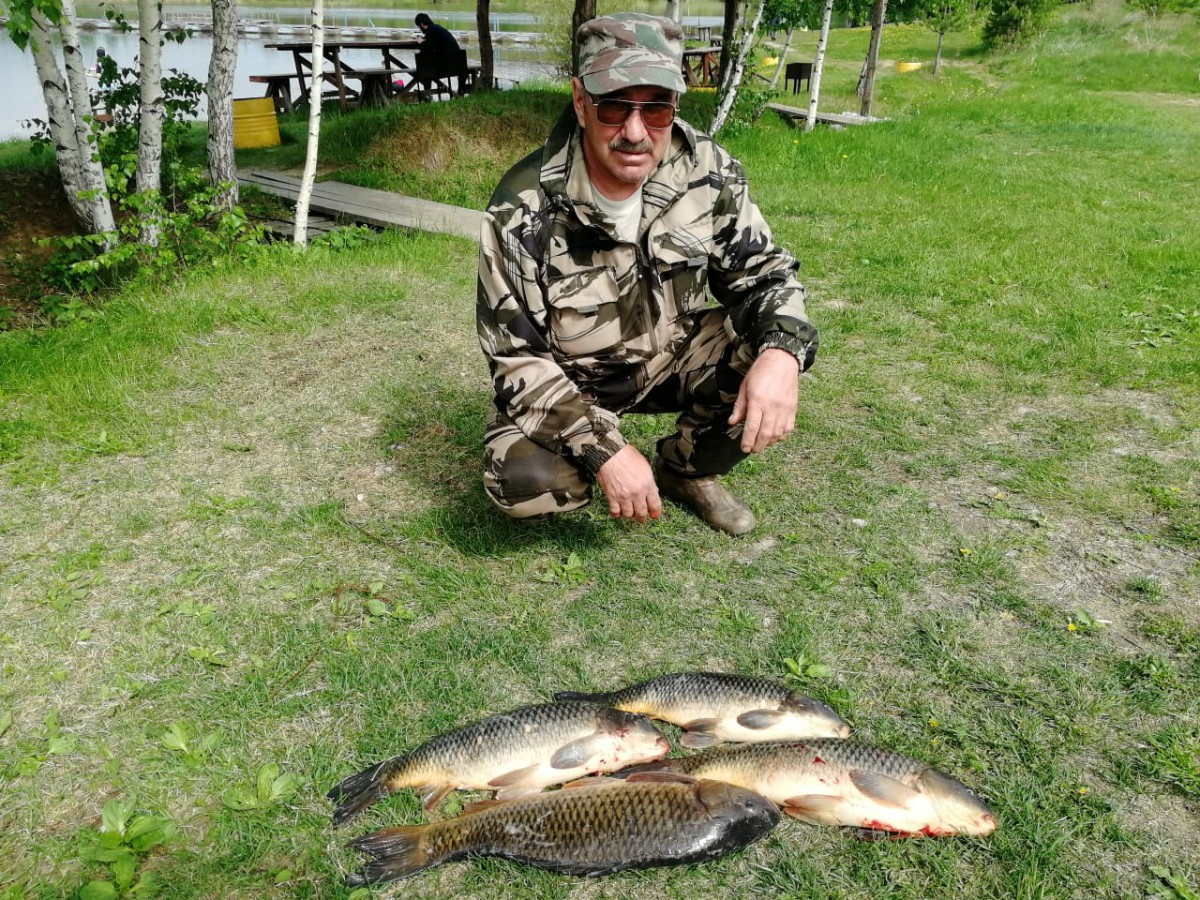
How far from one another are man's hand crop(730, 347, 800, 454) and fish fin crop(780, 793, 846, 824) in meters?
1.19

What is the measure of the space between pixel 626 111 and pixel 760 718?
2.02m

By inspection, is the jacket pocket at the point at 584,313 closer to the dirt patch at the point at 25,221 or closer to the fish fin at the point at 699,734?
the fish fin at the point at 699,734

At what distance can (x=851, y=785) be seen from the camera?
227 cm

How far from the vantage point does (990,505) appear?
3832 millimetres

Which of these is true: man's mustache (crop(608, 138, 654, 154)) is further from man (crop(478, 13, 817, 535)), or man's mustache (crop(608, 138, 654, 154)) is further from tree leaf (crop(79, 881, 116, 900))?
tree leaf (crop(79, 881, 116, 900))

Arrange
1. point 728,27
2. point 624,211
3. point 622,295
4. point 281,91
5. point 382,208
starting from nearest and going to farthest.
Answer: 1. point 624,211
2. point 622,295
3. point 382,208
4. point 728,27
5. point 281,91

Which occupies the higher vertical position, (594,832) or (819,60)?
(819,60)

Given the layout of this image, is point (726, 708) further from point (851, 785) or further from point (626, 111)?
point (626, 111)

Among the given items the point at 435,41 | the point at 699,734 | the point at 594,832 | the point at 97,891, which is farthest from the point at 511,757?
the point at 435,41

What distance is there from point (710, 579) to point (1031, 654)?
3.80 ft

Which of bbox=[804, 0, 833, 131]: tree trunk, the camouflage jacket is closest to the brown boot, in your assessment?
the camouflage jacket

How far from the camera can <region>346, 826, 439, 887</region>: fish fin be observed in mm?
2135

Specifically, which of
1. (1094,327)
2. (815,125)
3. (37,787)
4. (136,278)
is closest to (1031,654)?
(37,787)

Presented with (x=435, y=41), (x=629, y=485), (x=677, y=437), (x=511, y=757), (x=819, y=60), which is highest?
(x=435, y=41)
